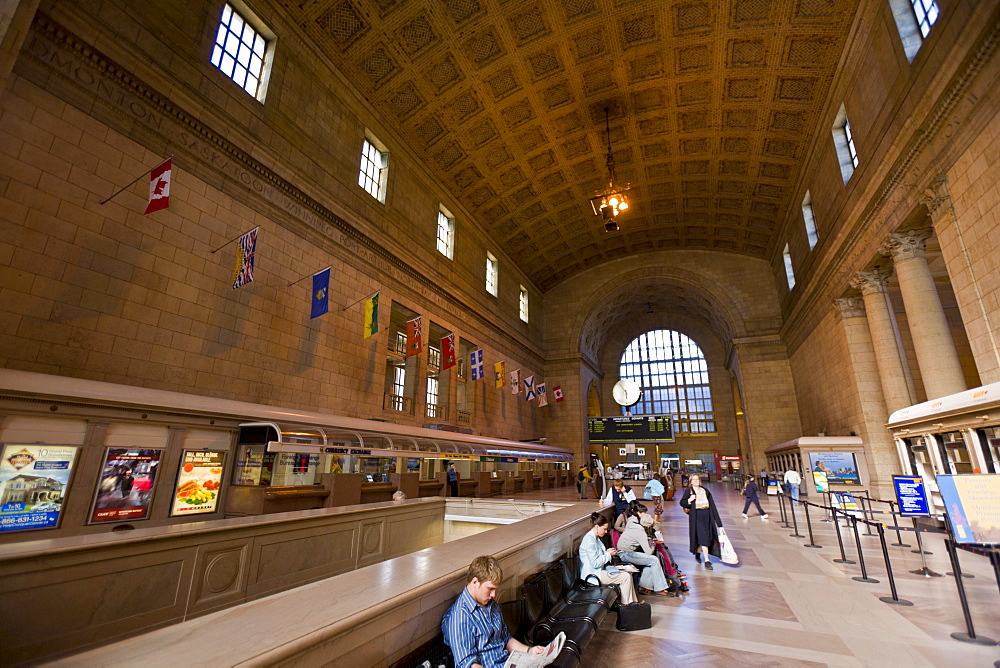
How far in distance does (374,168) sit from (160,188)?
8755 millimetres

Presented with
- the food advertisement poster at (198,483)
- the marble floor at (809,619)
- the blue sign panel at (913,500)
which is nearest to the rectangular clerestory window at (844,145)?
the blue sign panel at (913,500)

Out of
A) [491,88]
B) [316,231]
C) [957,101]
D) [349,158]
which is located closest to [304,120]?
[349,158]

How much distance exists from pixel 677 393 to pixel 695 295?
1411 centimetres

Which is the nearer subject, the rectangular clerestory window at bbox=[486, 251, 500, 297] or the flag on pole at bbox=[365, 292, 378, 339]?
the flag on pole at bbox=[365, 292, 378, 339]

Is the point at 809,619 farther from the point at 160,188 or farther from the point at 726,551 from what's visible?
the point at 160,188

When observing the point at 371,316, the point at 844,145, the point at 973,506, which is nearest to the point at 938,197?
the point at 844,145

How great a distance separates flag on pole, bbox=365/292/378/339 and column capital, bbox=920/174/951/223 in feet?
42.1

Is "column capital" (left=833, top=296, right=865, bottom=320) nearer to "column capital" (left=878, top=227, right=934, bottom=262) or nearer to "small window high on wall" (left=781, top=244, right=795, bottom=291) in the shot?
"column capital" (left=878, top=227, right=934, bottom=262)

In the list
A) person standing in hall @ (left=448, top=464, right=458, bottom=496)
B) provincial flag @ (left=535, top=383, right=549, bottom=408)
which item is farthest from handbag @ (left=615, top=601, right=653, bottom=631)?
provincial flag @ (left=535, top=383, right=549, bottom=408)

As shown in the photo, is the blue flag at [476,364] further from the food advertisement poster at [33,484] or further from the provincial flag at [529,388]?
the food advertisement poster at [33,484]

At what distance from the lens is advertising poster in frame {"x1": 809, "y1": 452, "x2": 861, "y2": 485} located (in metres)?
13.5

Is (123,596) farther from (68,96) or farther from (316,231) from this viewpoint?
(316,231)

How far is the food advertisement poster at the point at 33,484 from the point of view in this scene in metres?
5.59

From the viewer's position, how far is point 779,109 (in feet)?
A: 51.7
